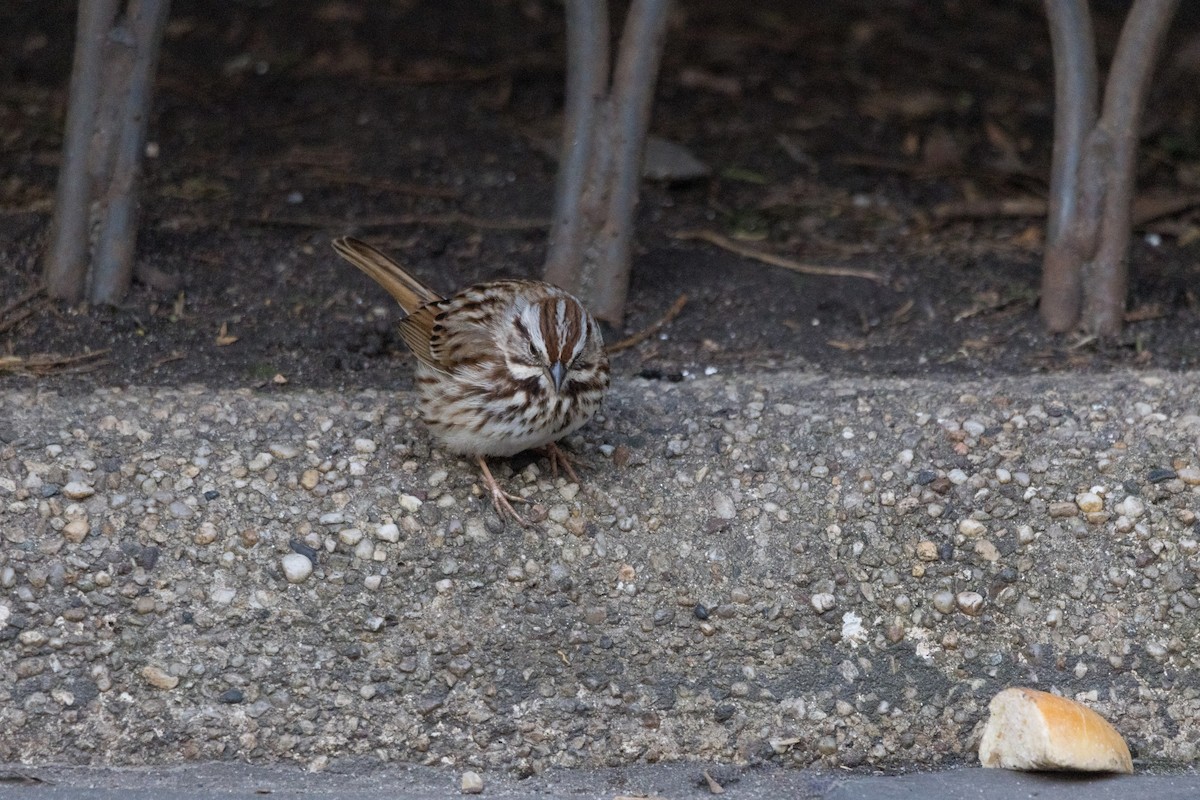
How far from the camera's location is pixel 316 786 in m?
4.14

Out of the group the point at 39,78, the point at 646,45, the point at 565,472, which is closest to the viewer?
the point at 565,472

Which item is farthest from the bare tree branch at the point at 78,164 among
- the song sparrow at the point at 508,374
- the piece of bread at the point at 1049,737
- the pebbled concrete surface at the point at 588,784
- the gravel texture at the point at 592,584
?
the piece of bread at the point at 1049,737

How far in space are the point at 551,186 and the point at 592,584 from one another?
265 cm

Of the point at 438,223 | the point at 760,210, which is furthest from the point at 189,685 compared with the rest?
the point at 760,210

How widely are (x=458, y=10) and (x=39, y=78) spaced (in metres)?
2.27

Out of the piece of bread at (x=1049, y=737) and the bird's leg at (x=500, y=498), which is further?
the bird's leg at (x=500, y=498)

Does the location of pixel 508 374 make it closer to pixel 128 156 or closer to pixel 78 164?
pixel 128 156

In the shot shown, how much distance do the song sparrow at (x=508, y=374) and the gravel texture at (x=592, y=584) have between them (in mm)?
219

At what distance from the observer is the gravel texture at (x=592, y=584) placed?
14.1 ft

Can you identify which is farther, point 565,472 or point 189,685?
point 565,472

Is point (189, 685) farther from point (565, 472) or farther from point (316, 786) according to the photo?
point (565, 472)

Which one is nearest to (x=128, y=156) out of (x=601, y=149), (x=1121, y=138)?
(x=601, y=149)

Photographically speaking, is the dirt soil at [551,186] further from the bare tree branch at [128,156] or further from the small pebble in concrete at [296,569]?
the small pebble in concrete at [296,569]

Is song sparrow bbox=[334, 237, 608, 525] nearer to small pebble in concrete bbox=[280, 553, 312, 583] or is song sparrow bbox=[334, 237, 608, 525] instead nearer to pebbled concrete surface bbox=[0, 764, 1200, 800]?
small pebble in concrete bbox=[280, 553, 312, 583]
